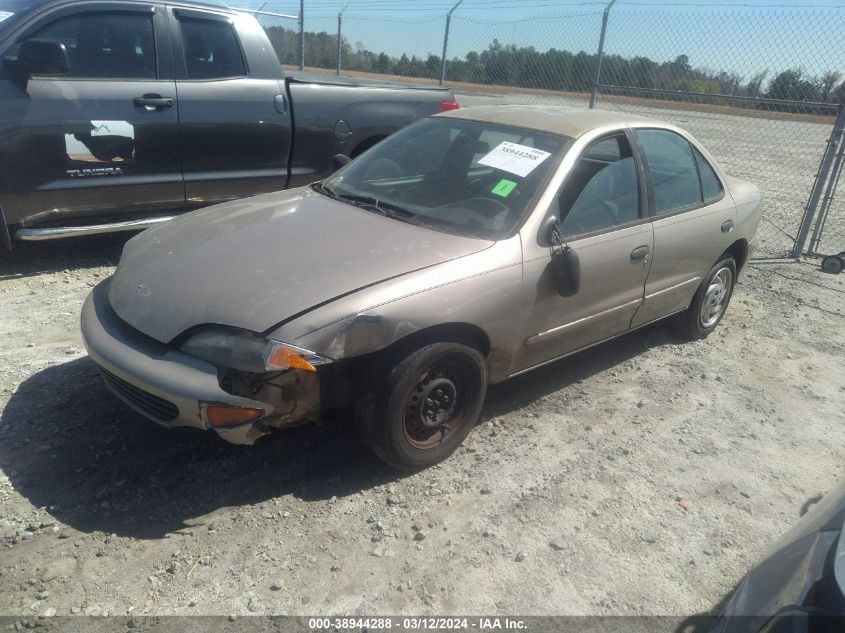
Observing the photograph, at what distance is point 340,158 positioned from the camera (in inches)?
189

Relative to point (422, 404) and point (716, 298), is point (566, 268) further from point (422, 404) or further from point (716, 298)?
point (716, 298)

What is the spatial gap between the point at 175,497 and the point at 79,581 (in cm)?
54

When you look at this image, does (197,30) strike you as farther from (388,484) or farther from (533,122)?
(388,484)

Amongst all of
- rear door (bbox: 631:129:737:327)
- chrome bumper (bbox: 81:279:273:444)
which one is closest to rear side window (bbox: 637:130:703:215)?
rear door (bbox: 631:129:737:327)

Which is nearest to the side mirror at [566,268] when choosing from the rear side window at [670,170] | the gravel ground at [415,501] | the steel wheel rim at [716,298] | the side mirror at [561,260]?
the side mirror at [561,260]

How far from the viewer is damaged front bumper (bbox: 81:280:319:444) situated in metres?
2.71

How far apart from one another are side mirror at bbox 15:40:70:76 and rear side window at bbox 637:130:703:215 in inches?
155

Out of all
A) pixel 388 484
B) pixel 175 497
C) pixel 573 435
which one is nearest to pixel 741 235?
pixel 573 435

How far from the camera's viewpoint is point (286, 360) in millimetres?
2703

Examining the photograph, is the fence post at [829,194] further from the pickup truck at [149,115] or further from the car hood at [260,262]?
the car hood at [260,262]

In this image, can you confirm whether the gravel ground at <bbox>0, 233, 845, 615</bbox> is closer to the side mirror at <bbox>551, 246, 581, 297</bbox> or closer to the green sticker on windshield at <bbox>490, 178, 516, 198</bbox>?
the side mirror at <bbox>551, 246, 581, 297</bbox>

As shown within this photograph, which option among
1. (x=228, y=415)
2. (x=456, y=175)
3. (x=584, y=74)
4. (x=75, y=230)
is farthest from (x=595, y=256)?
(x=584, y=74)

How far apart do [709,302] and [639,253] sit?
1352 millimetres

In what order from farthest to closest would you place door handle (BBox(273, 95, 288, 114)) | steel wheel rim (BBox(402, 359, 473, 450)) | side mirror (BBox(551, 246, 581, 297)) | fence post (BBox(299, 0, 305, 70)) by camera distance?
fence post (BBox(299, 0, 305, 70)) < door handle (BBox(273, 95, 288, 114)) < side mirror (BBox(551, 246, 581, 297)) < steel wheel rim (BBox(402, 359, 473, 450))
